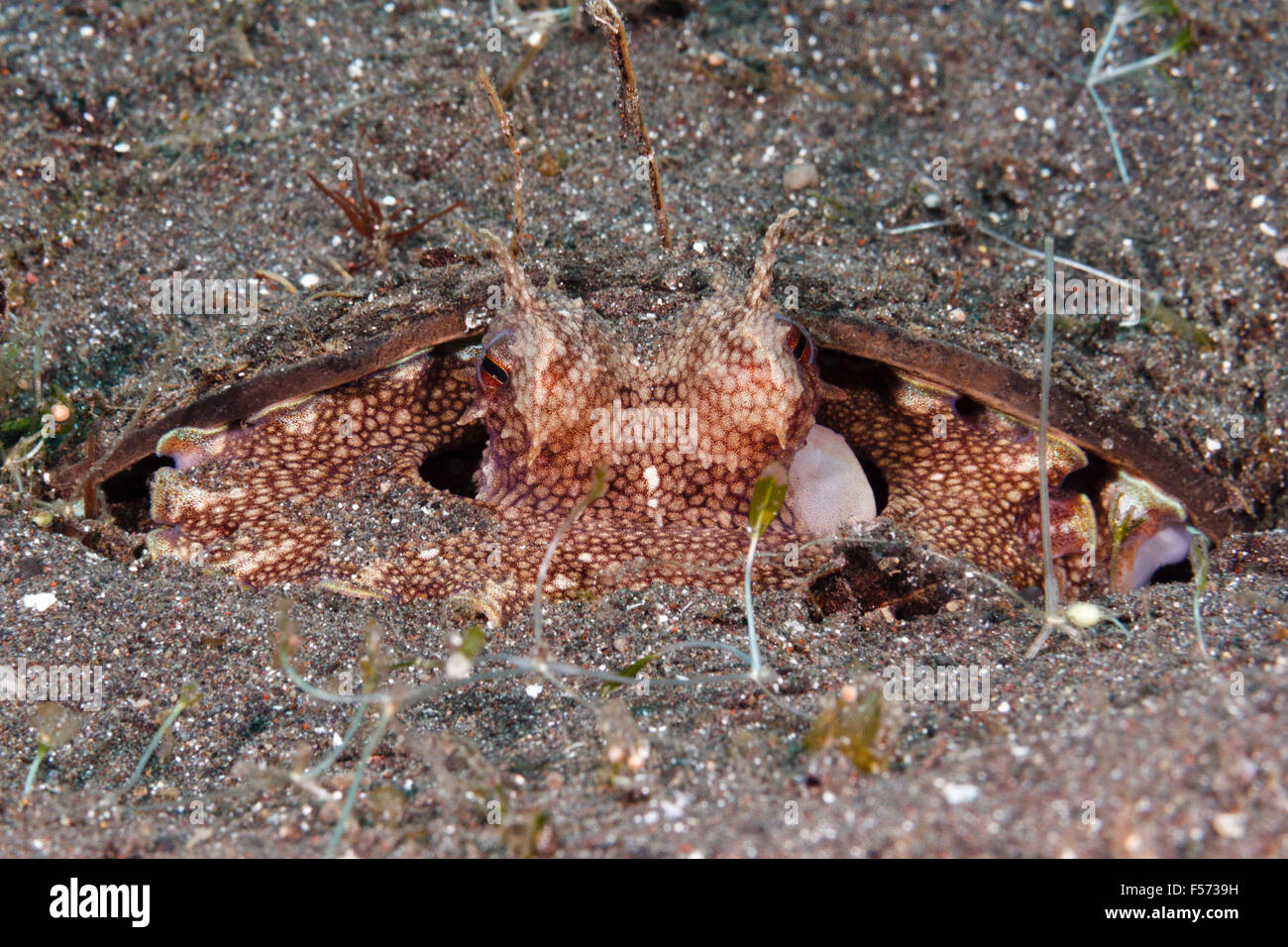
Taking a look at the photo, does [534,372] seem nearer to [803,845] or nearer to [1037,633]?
[803,845]

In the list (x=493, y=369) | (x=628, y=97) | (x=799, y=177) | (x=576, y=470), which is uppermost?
(x=799, y=177)

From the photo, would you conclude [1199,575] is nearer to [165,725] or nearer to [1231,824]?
[1231,824]

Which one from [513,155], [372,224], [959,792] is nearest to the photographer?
[959,792]

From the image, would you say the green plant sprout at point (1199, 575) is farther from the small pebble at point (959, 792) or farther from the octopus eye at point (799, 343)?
the octopus eye at point (799, 343)

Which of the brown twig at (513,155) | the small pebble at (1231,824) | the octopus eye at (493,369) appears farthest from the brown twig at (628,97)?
the small pebble at (1231,824)

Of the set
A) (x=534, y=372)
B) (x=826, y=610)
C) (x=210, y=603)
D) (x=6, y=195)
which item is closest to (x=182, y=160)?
(x=6, y=195)

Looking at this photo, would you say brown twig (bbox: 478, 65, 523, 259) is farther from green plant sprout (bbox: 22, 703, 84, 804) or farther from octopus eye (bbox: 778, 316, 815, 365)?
green plant sprout (bbox: 22, 703, 84, 804)

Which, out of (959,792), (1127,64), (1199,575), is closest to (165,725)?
(959,792)

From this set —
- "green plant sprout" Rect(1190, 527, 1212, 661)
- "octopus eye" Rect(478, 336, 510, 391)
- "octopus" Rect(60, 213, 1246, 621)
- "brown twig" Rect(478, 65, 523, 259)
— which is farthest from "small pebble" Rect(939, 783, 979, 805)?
"brown twig" Rect(478, 65, 523, 259)
